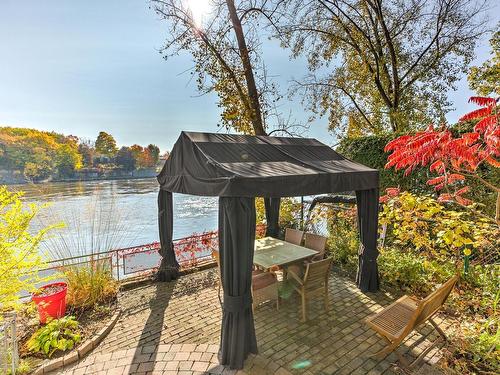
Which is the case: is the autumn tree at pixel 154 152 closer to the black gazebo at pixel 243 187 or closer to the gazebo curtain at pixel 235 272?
the black gazebo at pixel 243 187

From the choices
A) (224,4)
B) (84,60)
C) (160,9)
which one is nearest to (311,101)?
(224,4)

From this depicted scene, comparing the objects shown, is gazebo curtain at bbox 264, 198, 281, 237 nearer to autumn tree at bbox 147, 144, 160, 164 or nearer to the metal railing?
the metal railing

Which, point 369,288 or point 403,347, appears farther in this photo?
point 369,288

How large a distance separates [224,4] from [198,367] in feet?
32.5

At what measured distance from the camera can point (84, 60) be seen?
6043 mm

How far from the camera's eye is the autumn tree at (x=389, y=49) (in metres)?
9.02

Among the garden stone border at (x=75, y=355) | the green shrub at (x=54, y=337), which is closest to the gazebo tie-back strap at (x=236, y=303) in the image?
the garden stone border at (x=75, y=355)

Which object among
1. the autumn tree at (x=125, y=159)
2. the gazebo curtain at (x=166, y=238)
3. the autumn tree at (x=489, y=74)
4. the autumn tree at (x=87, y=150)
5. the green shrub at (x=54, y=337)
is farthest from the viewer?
the autumn tree at (x=125, y=159)

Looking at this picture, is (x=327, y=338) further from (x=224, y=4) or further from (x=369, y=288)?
(x=224, y=4)

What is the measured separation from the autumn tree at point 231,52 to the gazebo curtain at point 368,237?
5.49 m

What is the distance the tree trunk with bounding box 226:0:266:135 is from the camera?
8531mm

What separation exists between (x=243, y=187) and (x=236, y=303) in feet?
4.29

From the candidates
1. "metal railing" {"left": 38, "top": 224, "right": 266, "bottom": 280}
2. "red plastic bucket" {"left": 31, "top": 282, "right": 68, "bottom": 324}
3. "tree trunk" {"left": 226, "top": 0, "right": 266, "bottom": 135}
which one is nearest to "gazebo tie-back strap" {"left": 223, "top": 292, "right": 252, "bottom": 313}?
"red plastic bucket" {"left": 31, "top": 282, "right": 68, "bottom": 324}

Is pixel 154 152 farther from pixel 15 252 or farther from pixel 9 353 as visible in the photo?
pixel 9 353
